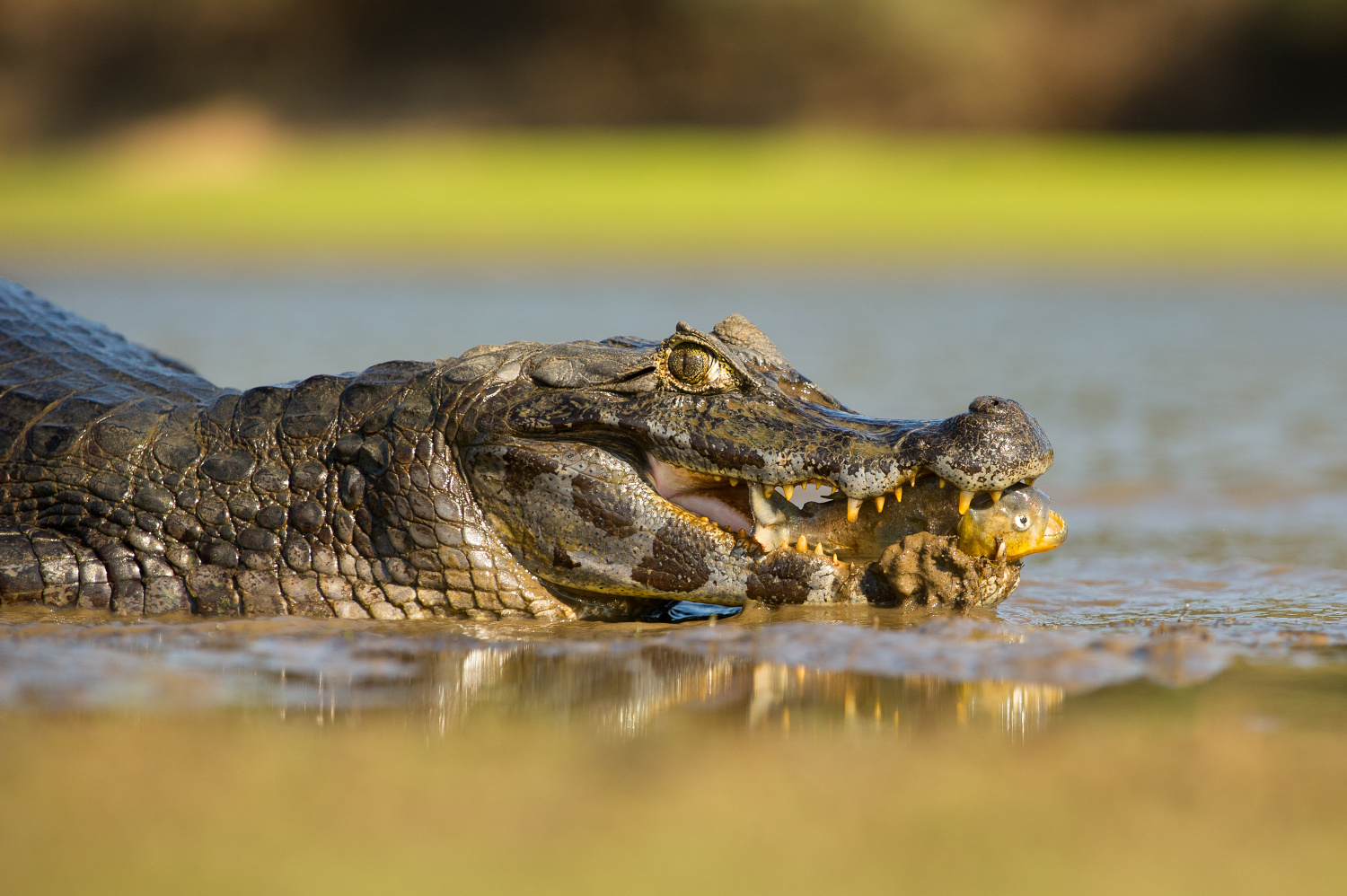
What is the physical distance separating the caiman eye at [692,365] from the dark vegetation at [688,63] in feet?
118

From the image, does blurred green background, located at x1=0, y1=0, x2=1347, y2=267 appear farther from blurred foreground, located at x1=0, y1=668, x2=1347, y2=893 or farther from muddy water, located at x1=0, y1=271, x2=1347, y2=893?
blurred foreground, located at x1=0, y1=668, x2=1347, y2=893

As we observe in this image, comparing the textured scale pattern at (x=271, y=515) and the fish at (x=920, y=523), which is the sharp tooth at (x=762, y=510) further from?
the textured scale pattern at (x=271, y=515)

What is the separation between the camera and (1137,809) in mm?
2146

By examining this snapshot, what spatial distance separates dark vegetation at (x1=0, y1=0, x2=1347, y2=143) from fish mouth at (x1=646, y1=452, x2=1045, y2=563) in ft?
118

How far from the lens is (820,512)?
341cm

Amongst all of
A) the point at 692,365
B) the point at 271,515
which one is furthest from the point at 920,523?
the point at 271,515

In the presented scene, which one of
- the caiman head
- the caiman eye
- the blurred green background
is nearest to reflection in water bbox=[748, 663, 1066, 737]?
the caiman head

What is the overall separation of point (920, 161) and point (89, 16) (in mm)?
21609

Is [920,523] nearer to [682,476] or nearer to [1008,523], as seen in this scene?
[1008,523]

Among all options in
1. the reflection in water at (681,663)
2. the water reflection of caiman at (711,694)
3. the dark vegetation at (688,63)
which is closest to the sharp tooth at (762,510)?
the reflection in water at (681,663)

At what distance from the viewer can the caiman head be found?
3244mm

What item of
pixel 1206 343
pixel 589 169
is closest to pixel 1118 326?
pixel 1206 343

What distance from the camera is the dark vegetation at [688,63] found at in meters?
36.9

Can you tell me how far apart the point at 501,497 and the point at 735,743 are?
1169 mm
